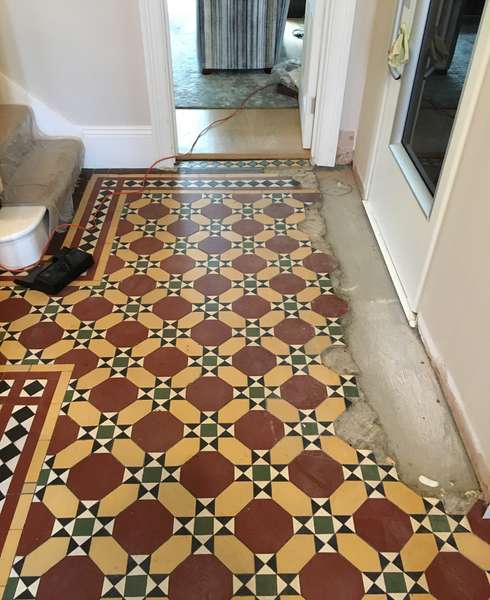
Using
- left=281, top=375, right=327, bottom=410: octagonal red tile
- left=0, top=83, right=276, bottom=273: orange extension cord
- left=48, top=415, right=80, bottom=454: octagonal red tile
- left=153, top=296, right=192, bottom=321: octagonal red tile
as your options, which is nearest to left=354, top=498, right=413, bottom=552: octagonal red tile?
left=281, top=375, right=327, bottom=410: octagonal red tile

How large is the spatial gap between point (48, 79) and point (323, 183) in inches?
59.0

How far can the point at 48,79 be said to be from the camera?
277 cm

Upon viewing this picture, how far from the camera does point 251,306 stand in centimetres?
215

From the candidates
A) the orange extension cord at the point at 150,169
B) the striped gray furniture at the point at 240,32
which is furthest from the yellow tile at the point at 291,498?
the striped gray furniture at the point at 240,32

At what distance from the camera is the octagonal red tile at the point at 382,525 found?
1.44 metres

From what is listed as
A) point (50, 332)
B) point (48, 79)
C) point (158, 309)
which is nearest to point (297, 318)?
point (158, 309)

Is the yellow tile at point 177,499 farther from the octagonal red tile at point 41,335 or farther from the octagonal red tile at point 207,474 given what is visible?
the octagonal red tile at point 41,335

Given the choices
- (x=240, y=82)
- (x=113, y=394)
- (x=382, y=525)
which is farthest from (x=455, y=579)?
(x=240, y=82)

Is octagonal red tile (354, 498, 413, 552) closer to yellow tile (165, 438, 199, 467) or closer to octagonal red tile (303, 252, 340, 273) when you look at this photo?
yellow tile (165, 438, 199, 467)

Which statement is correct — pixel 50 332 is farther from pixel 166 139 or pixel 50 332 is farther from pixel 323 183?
pixel 323 183

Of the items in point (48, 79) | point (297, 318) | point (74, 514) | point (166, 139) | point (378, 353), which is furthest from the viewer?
point (166, 139)

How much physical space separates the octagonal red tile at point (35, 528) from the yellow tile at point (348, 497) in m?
0.77

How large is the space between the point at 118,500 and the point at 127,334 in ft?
2.19

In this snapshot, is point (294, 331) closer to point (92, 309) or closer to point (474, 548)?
point (92, 309)
